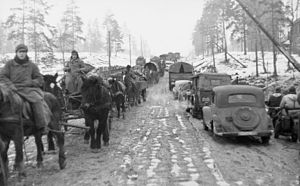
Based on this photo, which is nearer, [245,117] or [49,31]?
[245,117]

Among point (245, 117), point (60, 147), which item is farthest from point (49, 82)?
point (245, 117)

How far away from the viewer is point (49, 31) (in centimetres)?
5419

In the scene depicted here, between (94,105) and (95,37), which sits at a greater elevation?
(95,37)

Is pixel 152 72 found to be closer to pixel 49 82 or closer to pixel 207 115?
pixel 207 115

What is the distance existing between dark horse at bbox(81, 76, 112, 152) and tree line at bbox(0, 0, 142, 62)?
4319 cm

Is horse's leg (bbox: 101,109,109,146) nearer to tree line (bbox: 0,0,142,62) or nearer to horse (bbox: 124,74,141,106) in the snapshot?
horse (bbox: 124,74,141,106)

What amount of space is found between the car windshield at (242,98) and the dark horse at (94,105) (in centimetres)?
416

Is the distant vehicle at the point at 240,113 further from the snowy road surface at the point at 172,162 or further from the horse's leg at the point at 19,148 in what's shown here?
the horse's leg at the point at 19,148

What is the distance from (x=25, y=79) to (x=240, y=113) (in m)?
6.81

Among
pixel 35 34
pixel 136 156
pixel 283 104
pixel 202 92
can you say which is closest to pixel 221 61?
pixel 35 34

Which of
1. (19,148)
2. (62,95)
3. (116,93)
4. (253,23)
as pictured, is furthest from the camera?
(253,23)

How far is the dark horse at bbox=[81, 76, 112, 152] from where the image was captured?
10859mm

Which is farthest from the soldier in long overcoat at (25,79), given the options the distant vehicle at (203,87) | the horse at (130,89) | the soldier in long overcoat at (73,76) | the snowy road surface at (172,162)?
the horse at (130,89)

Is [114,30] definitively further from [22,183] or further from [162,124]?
[22,183]
